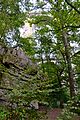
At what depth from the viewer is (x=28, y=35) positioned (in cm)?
1330

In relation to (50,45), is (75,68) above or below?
below

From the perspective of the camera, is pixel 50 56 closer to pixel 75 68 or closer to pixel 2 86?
pixel 75 68

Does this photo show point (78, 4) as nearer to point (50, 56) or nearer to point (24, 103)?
point (24, 103)

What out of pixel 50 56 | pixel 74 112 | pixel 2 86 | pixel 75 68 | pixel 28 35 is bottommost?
pixel 74 112

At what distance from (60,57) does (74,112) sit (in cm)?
1106

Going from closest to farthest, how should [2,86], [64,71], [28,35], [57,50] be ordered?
[2,86] → [28,35] → [57,50] → [64,71]

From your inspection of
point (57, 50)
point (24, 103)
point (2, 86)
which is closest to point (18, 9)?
point (2, 86)

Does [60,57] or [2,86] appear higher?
[60,57]

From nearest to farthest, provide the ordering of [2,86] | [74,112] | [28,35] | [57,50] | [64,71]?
[74,112]
[2,86]
[28,35]
[57,50]
[64,71]

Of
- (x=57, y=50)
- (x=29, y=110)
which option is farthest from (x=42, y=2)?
(x=29, y=110)

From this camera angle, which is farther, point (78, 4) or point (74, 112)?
point (78, 4)

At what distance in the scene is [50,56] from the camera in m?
14.6

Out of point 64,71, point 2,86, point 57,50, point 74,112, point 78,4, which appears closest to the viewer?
point 74,112

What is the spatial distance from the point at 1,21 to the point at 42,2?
17.7ft
